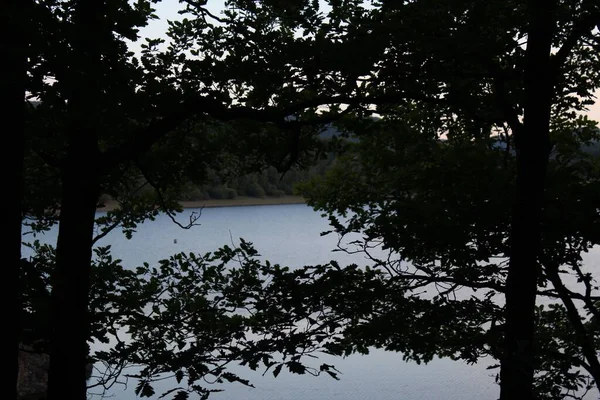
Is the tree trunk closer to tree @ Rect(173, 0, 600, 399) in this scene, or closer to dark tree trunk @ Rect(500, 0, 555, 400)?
tree @ Rect(173, 0, 600, 399)

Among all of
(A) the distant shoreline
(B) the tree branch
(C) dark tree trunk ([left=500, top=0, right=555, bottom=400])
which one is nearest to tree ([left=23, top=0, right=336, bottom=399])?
(C) dark tree trunk ([left=500, top=0, right=555, bottom=400])

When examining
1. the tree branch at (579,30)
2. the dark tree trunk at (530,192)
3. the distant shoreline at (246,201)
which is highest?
the tree branch at (579,30)

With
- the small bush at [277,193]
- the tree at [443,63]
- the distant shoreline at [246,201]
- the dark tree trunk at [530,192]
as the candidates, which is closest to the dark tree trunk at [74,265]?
the tree at [443,63]

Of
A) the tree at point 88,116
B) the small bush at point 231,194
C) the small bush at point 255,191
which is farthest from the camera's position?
the small bush at point 255,191

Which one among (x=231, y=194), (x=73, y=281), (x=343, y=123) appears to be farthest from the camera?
(x=231, y=194)

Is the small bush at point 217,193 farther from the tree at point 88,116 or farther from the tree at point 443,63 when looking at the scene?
the tree at point 443,63

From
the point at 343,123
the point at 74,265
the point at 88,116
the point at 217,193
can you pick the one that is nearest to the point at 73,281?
the point at 74,265

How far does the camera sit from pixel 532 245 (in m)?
6.73

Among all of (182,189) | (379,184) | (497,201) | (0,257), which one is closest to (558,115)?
(379,184)

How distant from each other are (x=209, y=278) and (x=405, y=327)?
278cm

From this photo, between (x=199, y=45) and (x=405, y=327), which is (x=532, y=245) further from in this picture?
(x=199, y=45)

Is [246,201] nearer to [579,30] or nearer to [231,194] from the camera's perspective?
[231,194]

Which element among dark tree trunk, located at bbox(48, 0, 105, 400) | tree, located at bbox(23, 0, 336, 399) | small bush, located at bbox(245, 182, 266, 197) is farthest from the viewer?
small bush, located at bbox(245, 182, 266, 197)

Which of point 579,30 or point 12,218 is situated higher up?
point 579,30
